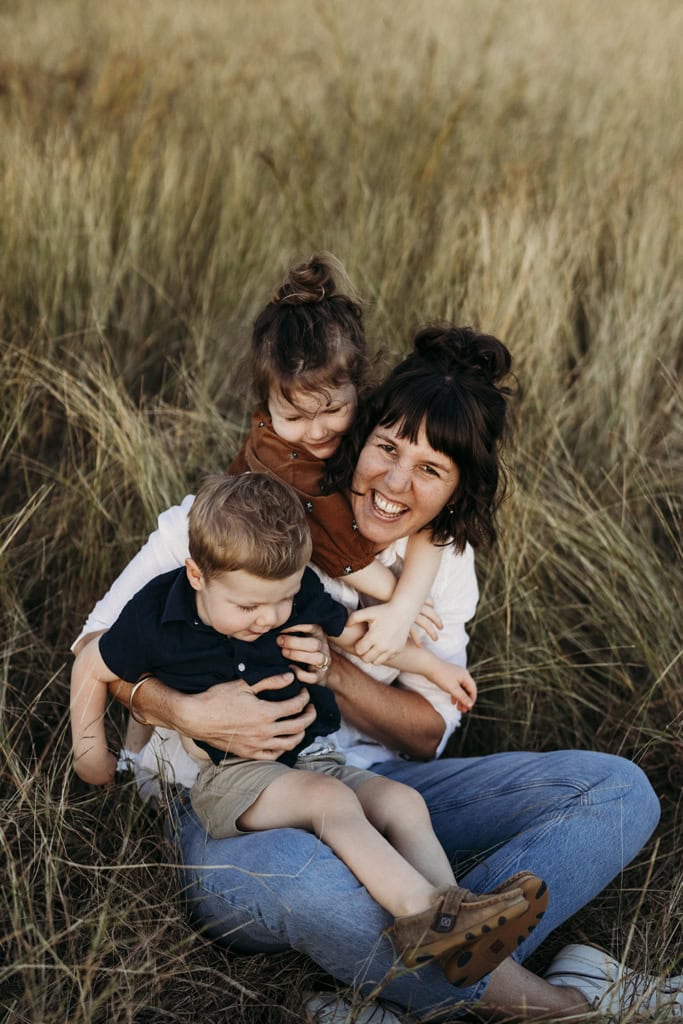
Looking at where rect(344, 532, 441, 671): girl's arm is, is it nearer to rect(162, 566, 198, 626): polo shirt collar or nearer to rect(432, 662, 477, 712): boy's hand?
rect(432, 662, 477, 712): boy's hand

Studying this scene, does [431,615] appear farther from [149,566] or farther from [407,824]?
[149,566]

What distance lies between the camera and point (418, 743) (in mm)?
2486

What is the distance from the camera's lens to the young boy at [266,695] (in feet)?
6.14

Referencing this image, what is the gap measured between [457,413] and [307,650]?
2.07 feet

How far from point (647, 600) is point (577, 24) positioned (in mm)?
6382

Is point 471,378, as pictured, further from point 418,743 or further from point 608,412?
point 608,412

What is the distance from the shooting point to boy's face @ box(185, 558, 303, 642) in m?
2.01

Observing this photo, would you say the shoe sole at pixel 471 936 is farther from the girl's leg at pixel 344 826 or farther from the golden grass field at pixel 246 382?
the golden grass field at pixel 246 382

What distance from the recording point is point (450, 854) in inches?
91.7

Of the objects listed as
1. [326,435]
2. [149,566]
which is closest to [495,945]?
[149,566]

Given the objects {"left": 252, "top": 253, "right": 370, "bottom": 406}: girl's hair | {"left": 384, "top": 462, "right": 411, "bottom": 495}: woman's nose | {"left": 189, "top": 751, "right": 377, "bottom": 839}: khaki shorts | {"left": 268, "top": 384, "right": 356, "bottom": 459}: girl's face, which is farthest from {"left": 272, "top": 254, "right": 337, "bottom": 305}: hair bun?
{"left": 189, "top": 751, "right": 377, "bottom": 839}: khaki shorts

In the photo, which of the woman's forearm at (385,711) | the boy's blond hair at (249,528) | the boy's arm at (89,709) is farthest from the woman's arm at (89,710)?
the woman's forearm at (385,711)

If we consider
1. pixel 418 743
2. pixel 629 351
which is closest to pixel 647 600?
pixel 418 743

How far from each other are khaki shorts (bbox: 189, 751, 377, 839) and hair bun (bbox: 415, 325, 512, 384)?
986mm
